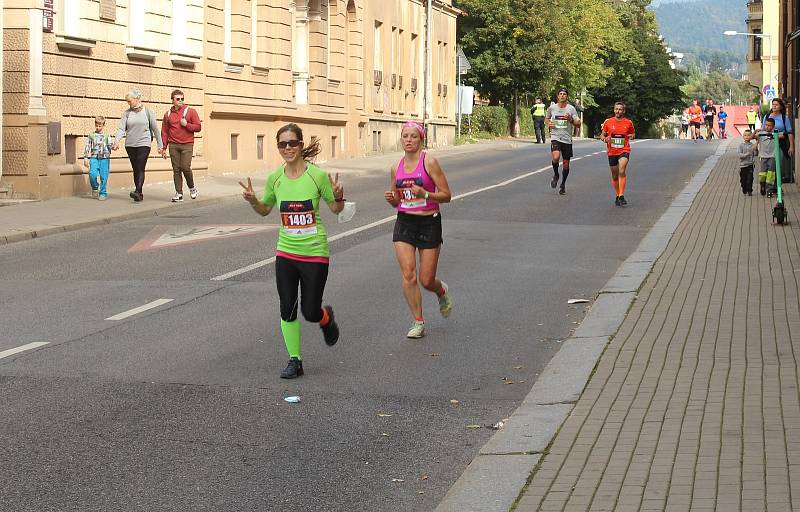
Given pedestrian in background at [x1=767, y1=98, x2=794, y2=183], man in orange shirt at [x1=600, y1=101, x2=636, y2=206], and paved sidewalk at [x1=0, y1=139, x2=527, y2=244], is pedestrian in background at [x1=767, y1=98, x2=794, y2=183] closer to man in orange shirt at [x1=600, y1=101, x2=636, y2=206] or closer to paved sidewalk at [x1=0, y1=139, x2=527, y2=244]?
man in orange shirt at [x1=600, y1=101, x2=636, y2=206]

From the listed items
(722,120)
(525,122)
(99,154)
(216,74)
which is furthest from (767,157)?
(525,122)

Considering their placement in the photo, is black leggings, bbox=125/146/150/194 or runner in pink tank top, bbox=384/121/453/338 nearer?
runner in pink tank top, bbox=384/121/453/338

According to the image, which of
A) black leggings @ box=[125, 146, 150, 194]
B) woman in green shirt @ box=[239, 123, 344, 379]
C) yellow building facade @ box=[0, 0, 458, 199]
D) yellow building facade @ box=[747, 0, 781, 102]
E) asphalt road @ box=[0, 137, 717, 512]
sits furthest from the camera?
yellow building facade @ box=[747, 0, 781, 102]

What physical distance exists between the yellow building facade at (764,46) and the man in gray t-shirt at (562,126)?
44618 millimetres

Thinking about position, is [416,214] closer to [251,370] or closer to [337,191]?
[337,191]

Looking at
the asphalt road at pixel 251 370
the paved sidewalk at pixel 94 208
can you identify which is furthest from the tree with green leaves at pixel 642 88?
the asphalt road at pixel 251 370

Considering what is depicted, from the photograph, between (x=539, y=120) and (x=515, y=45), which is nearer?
(x=539, y=120)

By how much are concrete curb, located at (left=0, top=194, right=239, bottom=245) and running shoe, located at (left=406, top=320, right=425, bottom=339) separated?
885cm

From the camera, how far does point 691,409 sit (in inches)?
284

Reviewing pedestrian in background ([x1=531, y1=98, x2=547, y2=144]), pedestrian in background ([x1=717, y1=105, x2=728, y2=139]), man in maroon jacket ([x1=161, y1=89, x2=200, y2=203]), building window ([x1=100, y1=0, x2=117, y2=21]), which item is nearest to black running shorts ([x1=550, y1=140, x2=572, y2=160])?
man in maroon jacket ([x1=161, y1=89, x2=200, y2=203])

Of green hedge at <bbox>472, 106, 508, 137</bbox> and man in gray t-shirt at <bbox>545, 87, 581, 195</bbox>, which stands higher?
green hedge at <bbox>472, 106, 508, 137</bbox>

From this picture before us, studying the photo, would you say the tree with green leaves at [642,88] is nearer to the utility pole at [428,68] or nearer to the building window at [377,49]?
the utility pole at [428,68]

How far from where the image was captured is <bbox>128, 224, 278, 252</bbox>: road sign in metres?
17.1

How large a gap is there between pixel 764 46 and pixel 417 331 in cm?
7574
